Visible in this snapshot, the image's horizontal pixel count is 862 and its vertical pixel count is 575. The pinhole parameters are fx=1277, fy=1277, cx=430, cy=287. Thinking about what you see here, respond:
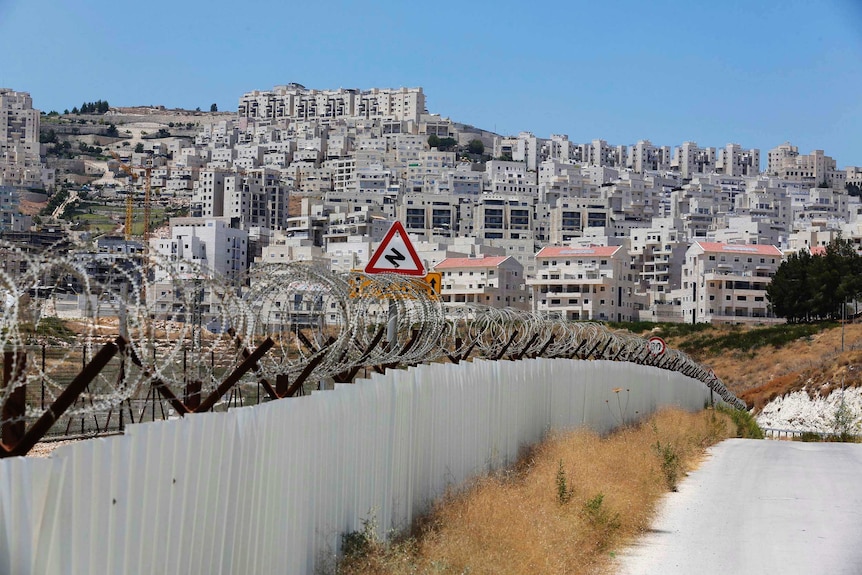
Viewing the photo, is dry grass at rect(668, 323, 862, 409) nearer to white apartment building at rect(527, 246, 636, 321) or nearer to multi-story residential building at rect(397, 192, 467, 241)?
white apartment building at rect(527, 246, 636, 321)

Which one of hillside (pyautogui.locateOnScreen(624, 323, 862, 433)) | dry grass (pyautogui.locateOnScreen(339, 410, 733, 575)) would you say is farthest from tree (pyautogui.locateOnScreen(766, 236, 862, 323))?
dry grass (pyautogui.locateOnScreen(339, 410, 733, 575))

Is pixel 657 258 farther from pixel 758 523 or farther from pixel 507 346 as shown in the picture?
pixel 758 523

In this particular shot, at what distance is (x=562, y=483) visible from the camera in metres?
11.1

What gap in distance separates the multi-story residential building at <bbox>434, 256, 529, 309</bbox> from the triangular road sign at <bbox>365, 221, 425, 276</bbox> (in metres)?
109

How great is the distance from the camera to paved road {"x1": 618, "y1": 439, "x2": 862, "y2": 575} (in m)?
10.0

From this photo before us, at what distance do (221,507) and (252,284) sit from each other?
2111 millimetres

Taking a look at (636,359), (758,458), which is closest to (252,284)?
(758,458)

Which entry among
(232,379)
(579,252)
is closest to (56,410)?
(232,379)

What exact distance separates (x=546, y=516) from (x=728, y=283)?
110m

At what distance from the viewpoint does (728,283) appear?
116375mm

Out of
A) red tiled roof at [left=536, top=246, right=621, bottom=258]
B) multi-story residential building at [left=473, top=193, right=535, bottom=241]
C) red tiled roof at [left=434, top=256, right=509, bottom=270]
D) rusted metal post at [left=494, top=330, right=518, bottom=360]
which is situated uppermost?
multi-story residential building at [left=473, top=193, right=535, bottom=241]

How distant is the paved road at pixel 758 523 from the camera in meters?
10.0

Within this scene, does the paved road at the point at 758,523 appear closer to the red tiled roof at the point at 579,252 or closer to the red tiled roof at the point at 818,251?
the red tiled roof at the point at 818,251

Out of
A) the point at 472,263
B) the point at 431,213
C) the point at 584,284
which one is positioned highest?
the point at 431,213
